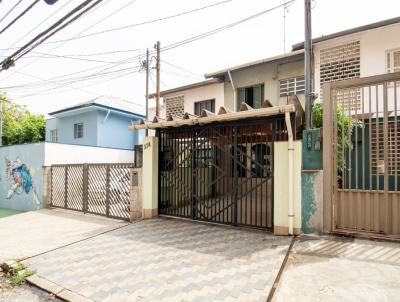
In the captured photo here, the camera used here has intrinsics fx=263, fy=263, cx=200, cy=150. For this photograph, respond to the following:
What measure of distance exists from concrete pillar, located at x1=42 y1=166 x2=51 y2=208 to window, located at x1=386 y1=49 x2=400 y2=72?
13433 millimetres

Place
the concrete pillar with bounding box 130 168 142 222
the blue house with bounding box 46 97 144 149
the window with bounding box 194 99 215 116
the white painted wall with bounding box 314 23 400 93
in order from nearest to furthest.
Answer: the concrete pillar with bounding box 130 168 142 222 < the white painted wall with bounding box 314 23 400 93 < the window with bounding box 194 99 215 116 < the blue house with bounding box 46 97 144 149

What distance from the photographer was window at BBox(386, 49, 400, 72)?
369 inches

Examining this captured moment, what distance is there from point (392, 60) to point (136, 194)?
395 inches

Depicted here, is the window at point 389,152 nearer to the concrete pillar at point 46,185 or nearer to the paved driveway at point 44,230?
the paved driveway at point 44,230

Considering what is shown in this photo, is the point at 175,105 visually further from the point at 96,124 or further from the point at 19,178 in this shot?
the point at 19,178

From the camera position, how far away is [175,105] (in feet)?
52.6

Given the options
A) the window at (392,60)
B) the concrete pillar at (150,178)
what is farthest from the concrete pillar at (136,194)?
the window at (392,60)

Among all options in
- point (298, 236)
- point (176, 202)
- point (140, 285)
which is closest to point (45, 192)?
point (176, 202)

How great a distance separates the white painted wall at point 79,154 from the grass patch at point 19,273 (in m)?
7.08

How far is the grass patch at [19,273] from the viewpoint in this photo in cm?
418

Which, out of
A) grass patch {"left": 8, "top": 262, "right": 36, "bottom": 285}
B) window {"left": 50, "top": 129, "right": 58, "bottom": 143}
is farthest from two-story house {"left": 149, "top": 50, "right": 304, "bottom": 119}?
grass patch {"left": 8, "top": 262, "right": 36, "bottom": 285}

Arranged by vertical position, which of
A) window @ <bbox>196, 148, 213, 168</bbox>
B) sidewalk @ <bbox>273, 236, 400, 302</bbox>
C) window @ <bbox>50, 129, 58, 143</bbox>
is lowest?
sidewalk @ <bbox>273, 236, 400, 302</bbox>

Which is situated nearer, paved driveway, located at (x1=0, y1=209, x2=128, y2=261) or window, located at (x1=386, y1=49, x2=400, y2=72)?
paved driveway, located at (x1=0, y1=209, x2=128, y2=261)

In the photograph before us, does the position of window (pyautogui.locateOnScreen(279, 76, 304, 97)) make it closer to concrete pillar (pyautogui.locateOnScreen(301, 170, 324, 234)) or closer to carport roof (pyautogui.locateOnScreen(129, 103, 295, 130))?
carport roof (pyautogui.locateOnScreen(129, 103, 295, 130))
